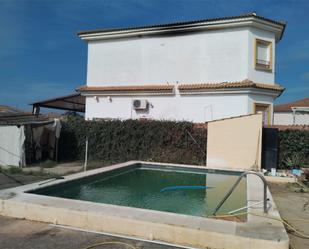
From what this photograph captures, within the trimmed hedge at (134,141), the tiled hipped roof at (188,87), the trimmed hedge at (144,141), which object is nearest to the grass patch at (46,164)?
the trimmed hedge at (144,141)

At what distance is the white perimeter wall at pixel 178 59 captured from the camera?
783 inches

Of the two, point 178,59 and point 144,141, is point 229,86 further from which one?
point 144,141

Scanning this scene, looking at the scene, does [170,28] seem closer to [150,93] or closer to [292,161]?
[150,93]

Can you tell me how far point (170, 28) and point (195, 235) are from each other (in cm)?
1866

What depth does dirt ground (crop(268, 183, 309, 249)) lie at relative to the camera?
5785 millimetres

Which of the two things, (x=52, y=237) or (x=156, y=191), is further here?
(x=156, y=191)

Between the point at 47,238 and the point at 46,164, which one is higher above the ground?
the point at 46,164

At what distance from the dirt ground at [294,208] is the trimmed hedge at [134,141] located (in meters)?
5.53

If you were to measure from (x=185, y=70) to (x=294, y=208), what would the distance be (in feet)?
47.7

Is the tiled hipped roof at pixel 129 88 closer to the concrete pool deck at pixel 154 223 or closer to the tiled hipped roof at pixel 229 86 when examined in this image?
the tiled hipped roof at pixel 229 86

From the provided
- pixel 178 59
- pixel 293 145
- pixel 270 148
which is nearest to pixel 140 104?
pixel 178 59

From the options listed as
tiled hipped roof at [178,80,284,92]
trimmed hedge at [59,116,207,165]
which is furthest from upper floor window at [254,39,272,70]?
trimmed hedge at [59,116,207,165]

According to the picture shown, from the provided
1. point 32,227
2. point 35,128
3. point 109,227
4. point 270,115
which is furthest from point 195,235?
point 270,115

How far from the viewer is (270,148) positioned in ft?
49.3
